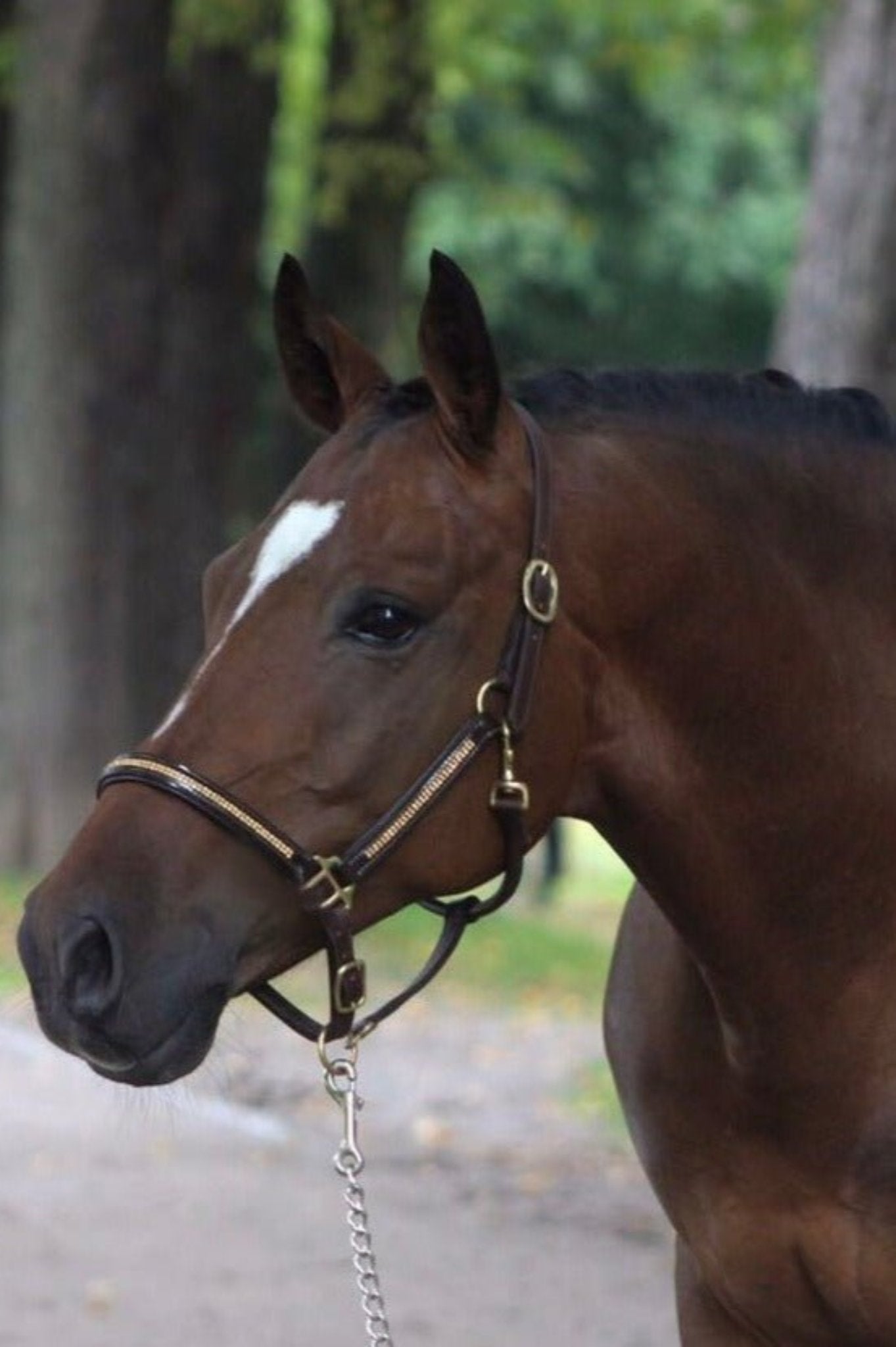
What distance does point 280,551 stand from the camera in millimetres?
3439

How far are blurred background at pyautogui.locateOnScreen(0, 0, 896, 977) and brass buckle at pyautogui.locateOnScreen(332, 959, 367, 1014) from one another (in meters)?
7.11

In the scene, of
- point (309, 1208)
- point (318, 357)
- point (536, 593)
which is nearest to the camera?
point (536, 593)

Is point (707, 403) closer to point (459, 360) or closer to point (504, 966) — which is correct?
point (459, 360)

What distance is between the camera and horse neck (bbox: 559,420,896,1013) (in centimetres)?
361

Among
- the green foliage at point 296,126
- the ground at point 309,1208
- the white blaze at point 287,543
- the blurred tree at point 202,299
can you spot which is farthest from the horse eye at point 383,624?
the green foliage at point 296,126


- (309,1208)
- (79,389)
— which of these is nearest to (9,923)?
(79,389)

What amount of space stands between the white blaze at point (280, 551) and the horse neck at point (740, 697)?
1.10 feet

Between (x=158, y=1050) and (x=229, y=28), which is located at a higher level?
(x=158, y=1050)

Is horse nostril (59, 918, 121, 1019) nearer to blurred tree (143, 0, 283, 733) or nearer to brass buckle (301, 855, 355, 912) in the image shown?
brass buckle (301, 855, 355, 912)

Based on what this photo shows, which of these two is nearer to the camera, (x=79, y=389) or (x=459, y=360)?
(x=459, y=360)

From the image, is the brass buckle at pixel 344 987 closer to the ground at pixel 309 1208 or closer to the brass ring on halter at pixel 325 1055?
the brass ring on halter at pixel 325 1055

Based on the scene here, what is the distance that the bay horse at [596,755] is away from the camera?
132 inches

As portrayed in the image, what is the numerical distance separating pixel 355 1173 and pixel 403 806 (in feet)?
2.12

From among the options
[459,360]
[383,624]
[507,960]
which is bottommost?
[507,960]
